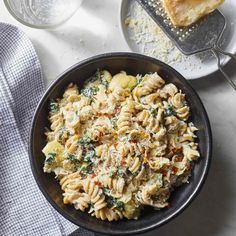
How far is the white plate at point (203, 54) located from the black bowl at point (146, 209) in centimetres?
21

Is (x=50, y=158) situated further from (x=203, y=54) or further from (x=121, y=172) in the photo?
(x=203, y=54)

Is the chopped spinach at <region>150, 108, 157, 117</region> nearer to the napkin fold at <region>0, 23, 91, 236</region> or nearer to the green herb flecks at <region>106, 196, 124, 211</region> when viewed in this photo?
the green herb flecks at <region>106, 196, 124, 211</region>

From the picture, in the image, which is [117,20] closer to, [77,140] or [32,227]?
[77,140]

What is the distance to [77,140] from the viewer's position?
202cm

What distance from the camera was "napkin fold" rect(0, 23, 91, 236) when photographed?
227 cm

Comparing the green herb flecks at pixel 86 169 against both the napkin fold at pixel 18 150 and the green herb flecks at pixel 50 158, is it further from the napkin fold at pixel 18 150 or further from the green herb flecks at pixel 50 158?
the napkin fold at pixel 18 150

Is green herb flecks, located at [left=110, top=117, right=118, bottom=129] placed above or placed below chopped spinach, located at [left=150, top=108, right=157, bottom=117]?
above

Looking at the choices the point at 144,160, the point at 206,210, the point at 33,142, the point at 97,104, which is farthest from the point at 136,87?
the point at 206,210

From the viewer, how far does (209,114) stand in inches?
90.3

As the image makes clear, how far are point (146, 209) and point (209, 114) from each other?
52 centimetres

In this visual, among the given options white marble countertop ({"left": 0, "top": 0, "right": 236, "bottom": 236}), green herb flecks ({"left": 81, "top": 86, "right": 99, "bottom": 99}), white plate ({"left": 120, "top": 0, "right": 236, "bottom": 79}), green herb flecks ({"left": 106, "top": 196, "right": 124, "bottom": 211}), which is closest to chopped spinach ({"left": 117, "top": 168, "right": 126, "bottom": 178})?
green herb flecks ({"left": 106, "top": 196, "right": 124, "bottom": 211})

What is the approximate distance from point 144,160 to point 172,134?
0.54ft

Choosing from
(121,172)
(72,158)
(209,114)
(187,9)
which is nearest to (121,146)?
(121,172)

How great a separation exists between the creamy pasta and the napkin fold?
0.25 m
